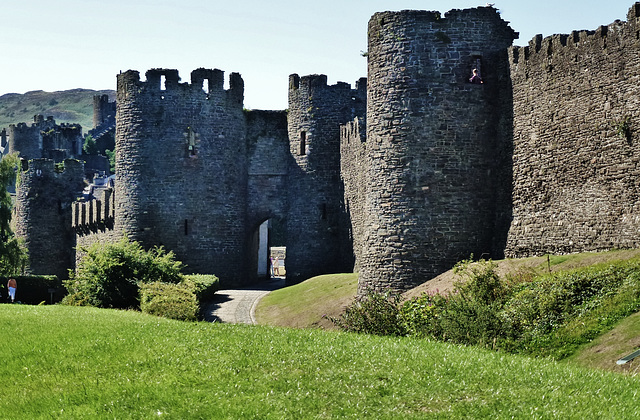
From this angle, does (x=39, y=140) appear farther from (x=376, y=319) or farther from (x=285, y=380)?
(x=285, y=380)

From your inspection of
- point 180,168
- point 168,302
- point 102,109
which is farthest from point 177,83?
point 102,109

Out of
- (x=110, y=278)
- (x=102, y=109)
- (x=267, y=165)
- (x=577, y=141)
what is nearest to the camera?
(x=577, y=141)

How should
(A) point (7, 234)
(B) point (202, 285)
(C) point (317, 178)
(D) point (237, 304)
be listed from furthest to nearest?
(A) point (7, 234) < (C) point (317, 178) < (B) point (202, 285) < (D) point (237, 304)

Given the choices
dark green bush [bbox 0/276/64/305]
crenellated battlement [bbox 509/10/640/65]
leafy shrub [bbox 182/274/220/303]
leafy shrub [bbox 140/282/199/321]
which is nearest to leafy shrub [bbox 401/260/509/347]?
crenellated battlement [bbox 509/10/640/65]

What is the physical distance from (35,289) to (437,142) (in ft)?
80.1

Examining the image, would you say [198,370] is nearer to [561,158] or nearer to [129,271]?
[561,158]

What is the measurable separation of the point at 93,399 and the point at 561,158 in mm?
15148

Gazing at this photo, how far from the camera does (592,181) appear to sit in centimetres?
2378

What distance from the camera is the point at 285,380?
14.5 meters

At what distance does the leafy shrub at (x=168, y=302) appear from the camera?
27.4 m

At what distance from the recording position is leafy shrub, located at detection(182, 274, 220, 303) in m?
35.0

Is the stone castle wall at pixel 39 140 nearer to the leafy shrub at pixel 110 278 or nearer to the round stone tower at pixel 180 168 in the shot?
the round stone tower at pixel 180 168

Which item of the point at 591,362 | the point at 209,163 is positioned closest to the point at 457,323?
the point at 591,362

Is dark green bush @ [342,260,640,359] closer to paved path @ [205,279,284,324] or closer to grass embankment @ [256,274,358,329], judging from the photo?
grass embankment @ [256,274,358,329]
